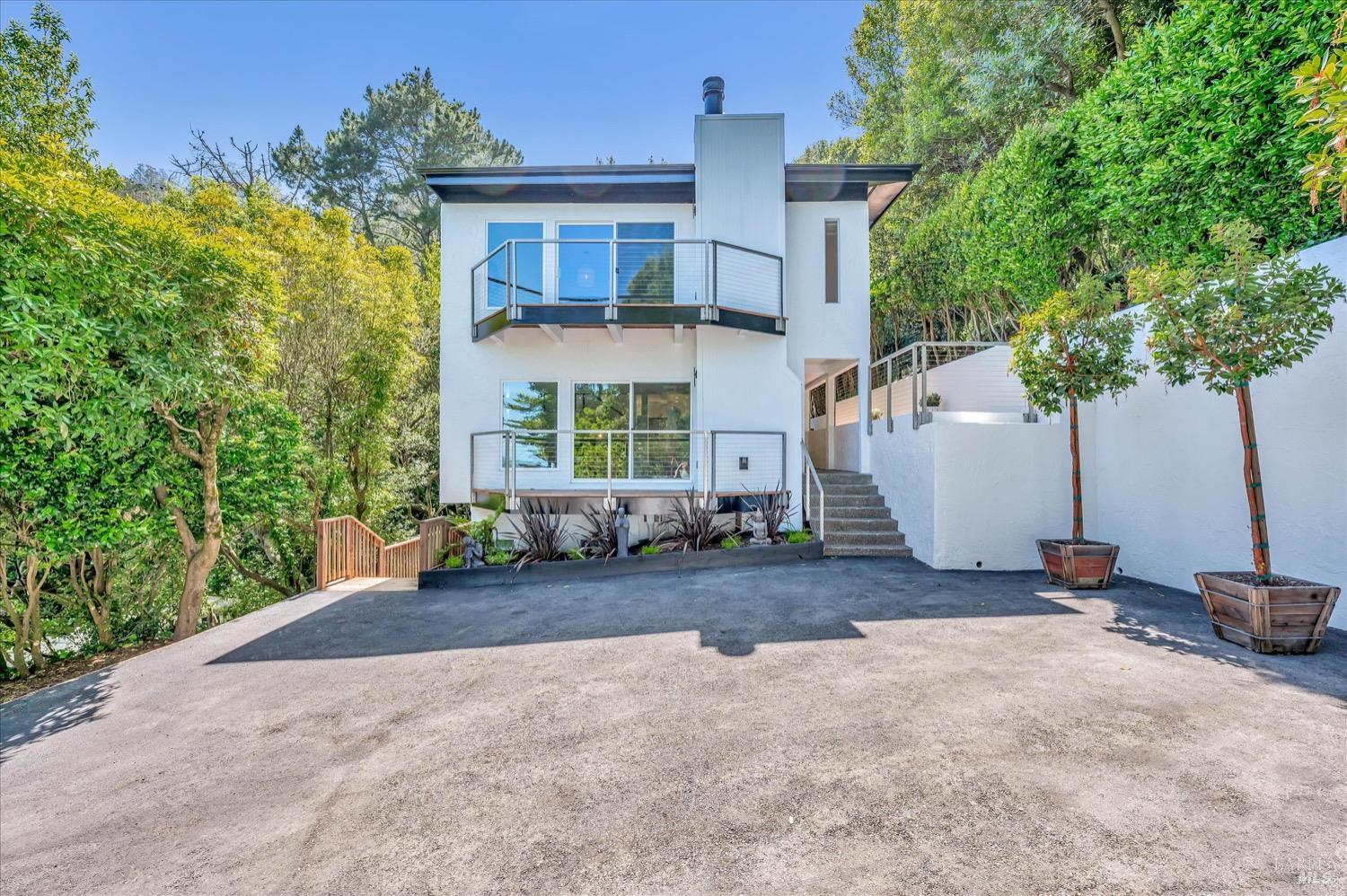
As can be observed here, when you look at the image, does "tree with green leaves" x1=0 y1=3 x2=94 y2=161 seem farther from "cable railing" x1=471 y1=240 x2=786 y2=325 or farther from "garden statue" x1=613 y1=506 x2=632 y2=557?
"garden statue" x1=613 y1=506 x2=632 y2=557

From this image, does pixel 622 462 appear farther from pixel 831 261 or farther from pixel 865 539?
pixel 831 261

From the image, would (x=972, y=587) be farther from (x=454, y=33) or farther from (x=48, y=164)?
(x=454, y=33)

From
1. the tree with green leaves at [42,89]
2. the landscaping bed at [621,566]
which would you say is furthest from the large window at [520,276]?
the tree with green leaves at [42,89]

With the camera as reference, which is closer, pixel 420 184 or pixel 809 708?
pixel 809 708

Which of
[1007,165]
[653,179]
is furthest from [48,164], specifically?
[1007,165]

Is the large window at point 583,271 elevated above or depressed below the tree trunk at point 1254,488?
above

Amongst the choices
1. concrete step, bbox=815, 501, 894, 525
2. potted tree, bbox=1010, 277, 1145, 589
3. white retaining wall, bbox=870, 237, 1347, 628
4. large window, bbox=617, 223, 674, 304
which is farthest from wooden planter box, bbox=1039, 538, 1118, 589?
large window, bbox=617, 223, 674, 304

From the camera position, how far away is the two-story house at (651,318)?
8.40 metres

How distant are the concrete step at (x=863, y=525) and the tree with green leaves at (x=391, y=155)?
18834mm

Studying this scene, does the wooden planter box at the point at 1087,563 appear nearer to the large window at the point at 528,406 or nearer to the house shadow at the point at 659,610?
the house shadow at the point at 659,610

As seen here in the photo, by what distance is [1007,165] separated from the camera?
8.88 meters

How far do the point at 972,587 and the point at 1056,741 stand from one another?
11.8 feet

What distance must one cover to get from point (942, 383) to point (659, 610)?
6.71 metres

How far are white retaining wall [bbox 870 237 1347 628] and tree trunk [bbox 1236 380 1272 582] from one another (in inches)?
33.8
